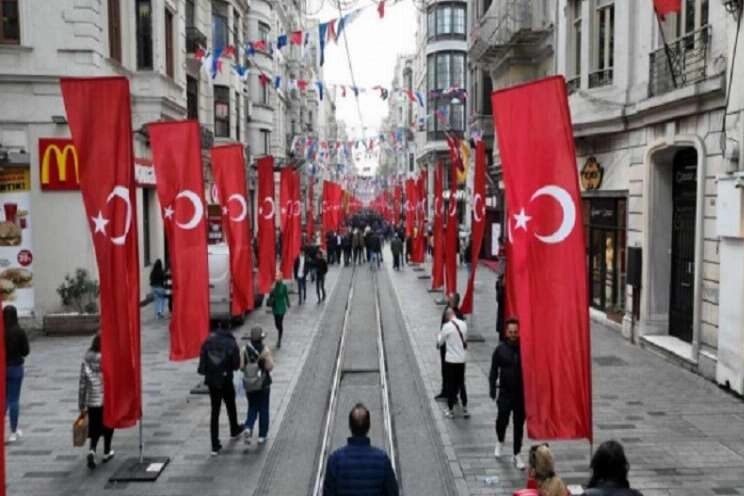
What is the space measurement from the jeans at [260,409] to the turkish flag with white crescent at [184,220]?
1.76 meters

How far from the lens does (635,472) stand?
339 inches

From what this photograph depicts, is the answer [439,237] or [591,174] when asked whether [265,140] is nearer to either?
[439,237]

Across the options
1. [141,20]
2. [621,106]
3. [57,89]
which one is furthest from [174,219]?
[141,20]

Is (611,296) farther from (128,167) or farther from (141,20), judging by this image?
(141,20)

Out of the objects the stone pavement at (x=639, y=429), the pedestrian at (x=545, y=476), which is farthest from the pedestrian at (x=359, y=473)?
the stone pavement at (x=639, y=429)

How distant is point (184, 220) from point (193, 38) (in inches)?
782

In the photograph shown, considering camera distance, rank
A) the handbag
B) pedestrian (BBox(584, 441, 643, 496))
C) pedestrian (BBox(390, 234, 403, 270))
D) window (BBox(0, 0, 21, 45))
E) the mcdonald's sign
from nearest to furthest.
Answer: pedestrian (BBox(584, 441, 643, 496)) < the handbag < window (BBox(0, 0, 21, 45)) < the mcdonald's sign < pedestrian (BBox(390, 234, 403, 270))

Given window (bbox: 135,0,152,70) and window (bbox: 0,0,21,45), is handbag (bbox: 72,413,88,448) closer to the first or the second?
window (bbox: 0,0,21,45)

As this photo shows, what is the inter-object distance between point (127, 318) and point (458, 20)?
4712 centimetres

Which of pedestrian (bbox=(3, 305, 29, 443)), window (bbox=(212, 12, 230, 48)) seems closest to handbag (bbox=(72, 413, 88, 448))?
pedestrian (bbox=(3, 305, 29, 443))

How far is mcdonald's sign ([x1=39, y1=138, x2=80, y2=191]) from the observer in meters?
18.4

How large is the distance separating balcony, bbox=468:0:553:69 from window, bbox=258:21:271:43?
17615mm

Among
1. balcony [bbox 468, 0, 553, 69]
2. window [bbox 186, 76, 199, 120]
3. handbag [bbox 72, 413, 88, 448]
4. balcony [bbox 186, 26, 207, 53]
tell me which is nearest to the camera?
handbag [bbox 72, 413, 88, 448]

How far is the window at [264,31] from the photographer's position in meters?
42.3
